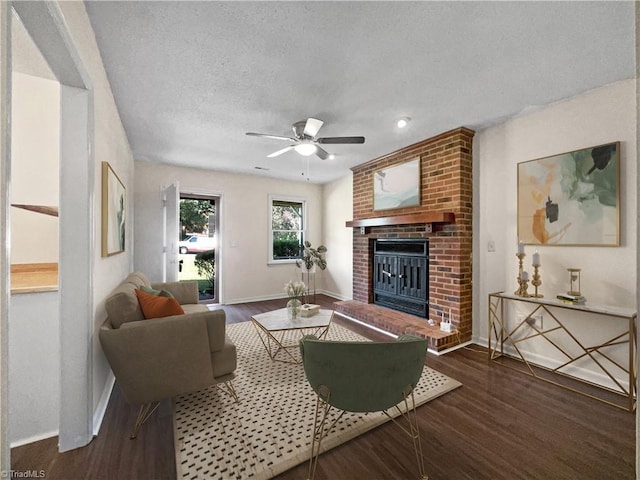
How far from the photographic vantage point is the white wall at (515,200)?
212 cm

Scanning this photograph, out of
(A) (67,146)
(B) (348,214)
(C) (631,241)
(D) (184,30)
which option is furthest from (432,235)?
(A) (67,146)

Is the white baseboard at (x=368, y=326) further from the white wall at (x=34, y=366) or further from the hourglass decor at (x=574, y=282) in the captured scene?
the white wall at (x=34, y=366)

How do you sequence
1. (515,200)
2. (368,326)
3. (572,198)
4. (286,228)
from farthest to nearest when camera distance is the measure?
(286,228) < (368,326) < (515,200) < (572,198)

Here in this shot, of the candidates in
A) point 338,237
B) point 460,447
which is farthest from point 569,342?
point 338,237

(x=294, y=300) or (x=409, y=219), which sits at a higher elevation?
(x=409, y=219)

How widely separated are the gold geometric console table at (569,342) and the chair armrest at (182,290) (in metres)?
3.45

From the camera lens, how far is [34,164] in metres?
1.80

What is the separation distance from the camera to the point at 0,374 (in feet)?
2.13

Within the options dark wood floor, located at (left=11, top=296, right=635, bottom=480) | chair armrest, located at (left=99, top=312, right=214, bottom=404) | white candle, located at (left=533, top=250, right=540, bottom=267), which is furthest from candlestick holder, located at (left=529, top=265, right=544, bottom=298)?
chair armrest, located at (left=99, top=312, right=214, bottom=404)

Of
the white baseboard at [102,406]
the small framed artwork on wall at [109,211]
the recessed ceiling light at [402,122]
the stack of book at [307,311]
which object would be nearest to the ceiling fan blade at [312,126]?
the recessed ceiling light at [402,122]

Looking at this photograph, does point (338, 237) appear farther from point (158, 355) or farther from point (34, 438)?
point (34, 438)

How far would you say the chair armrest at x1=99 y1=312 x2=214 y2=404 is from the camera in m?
1.58

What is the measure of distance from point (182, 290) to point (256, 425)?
204cm

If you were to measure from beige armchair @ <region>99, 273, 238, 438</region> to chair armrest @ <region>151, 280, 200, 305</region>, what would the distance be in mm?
1372
